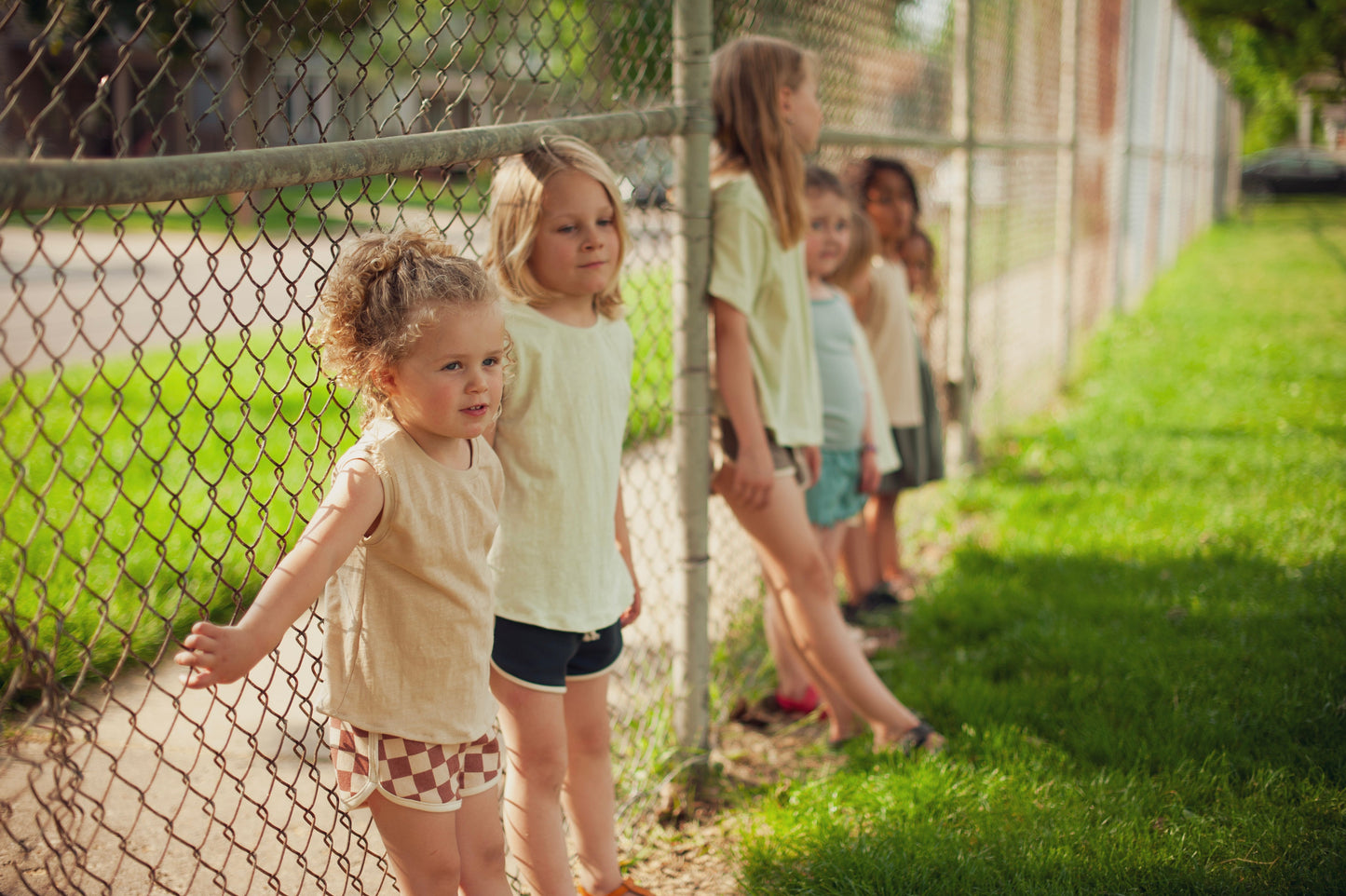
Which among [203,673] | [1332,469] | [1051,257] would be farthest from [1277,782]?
[1051,257]

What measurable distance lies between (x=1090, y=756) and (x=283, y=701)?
242 cm

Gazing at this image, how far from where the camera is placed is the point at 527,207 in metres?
2.14

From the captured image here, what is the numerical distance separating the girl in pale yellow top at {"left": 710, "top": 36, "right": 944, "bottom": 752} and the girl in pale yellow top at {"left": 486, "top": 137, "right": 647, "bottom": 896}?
61cm

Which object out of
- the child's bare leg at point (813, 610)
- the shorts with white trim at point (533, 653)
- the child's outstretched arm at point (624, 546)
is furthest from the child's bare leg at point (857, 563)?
the shorts with white trim at point (533, 653)

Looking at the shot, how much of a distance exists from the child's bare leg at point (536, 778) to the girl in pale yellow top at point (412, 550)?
10.5 inches

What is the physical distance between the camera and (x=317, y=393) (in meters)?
6.53

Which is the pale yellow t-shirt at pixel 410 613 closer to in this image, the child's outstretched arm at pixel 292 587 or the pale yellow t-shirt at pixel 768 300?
the child's outstretched arm at pixel 292 587

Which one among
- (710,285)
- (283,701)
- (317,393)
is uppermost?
(710,285)

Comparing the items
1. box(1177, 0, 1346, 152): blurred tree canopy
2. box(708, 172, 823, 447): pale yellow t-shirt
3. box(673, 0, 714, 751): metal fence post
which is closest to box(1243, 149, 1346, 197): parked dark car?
box(1177, 0, 1346, 152): blurred tree canopy

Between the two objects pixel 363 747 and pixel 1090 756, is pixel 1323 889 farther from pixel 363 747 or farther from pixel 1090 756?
pixel 363 747

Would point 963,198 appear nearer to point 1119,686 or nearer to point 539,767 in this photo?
point 1119,686

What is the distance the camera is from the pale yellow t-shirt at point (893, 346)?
4230 millimetres

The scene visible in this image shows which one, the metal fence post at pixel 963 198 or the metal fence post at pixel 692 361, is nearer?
the metal fence post at pixel 692 361

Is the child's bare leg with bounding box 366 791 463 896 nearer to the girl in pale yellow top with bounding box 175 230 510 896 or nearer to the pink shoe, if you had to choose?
the girl in pale yellow top with bounding box 175 230 510 896
